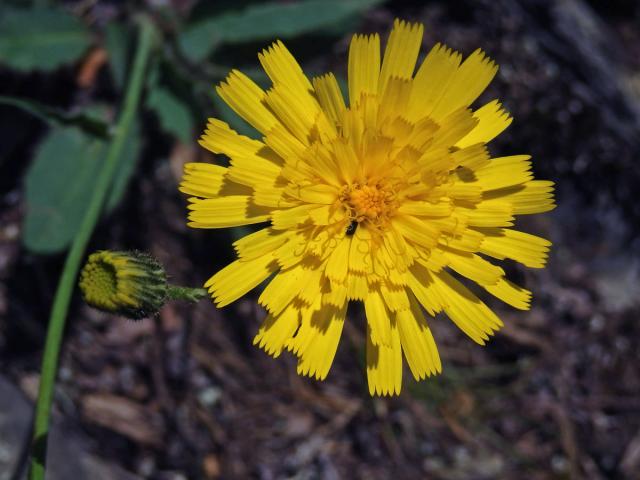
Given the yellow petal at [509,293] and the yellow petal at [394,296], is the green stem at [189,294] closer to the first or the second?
the yellow petal at [394,296]

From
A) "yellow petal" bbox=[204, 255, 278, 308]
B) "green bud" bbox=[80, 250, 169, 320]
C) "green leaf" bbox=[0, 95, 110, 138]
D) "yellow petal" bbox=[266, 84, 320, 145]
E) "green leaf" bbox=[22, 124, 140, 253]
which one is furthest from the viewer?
"green leaf" bbox=[22, 124, 140, 253]

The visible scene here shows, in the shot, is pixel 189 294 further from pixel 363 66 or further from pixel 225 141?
pixel 363 66

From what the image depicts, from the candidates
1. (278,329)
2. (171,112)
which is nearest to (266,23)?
(171,112)

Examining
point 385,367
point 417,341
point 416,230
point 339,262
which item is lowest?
point 385,367

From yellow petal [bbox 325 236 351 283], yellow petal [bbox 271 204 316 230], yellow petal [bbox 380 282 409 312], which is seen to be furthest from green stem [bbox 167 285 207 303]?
yellow petal [bbox 380 282 409 312]

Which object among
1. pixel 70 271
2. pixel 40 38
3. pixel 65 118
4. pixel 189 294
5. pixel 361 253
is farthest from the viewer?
pixel 40 38

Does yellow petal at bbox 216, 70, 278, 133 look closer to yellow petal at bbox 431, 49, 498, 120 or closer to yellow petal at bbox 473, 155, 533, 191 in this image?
yellow petal at bbox 431, 49, 498, 120
